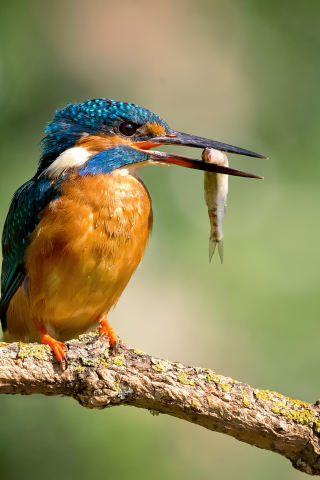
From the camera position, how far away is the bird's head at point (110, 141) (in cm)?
344

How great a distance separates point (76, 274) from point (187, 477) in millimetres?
1630

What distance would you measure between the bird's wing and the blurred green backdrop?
60cm

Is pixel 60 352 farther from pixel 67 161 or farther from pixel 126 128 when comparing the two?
pixel 126 128

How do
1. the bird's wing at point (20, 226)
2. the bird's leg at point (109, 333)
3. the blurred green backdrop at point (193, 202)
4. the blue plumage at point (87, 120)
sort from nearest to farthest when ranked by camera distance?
the bird's leg at point (109, 333) → the bird's wing at point (20, 226) → the blue plumage at point (87, 120) → the blurred green backdrop at point (193, 202)

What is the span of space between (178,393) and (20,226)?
139 centimetres

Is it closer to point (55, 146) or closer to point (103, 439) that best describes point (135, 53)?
point (55, 146)

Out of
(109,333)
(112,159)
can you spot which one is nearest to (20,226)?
(112,159)

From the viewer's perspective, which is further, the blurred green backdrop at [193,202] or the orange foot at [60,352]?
the blurred green backdrop at [193,202]

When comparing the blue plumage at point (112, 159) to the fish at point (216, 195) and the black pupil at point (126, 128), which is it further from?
the fish at point (216, 195)

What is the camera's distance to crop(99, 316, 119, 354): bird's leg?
282 cm

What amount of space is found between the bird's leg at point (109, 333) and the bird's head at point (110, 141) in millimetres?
808

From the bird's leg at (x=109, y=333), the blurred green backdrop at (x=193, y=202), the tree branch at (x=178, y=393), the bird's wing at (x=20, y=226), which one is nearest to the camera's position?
the tree branch at (x=178, y=393)

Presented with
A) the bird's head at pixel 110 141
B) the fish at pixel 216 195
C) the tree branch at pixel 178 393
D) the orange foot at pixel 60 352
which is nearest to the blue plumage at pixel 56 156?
the bird's head at pixel 110 141

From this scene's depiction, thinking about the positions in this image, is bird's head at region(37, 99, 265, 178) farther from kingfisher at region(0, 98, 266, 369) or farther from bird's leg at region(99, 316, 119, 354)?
bird's leg at region(99, 316, 119, 354)
